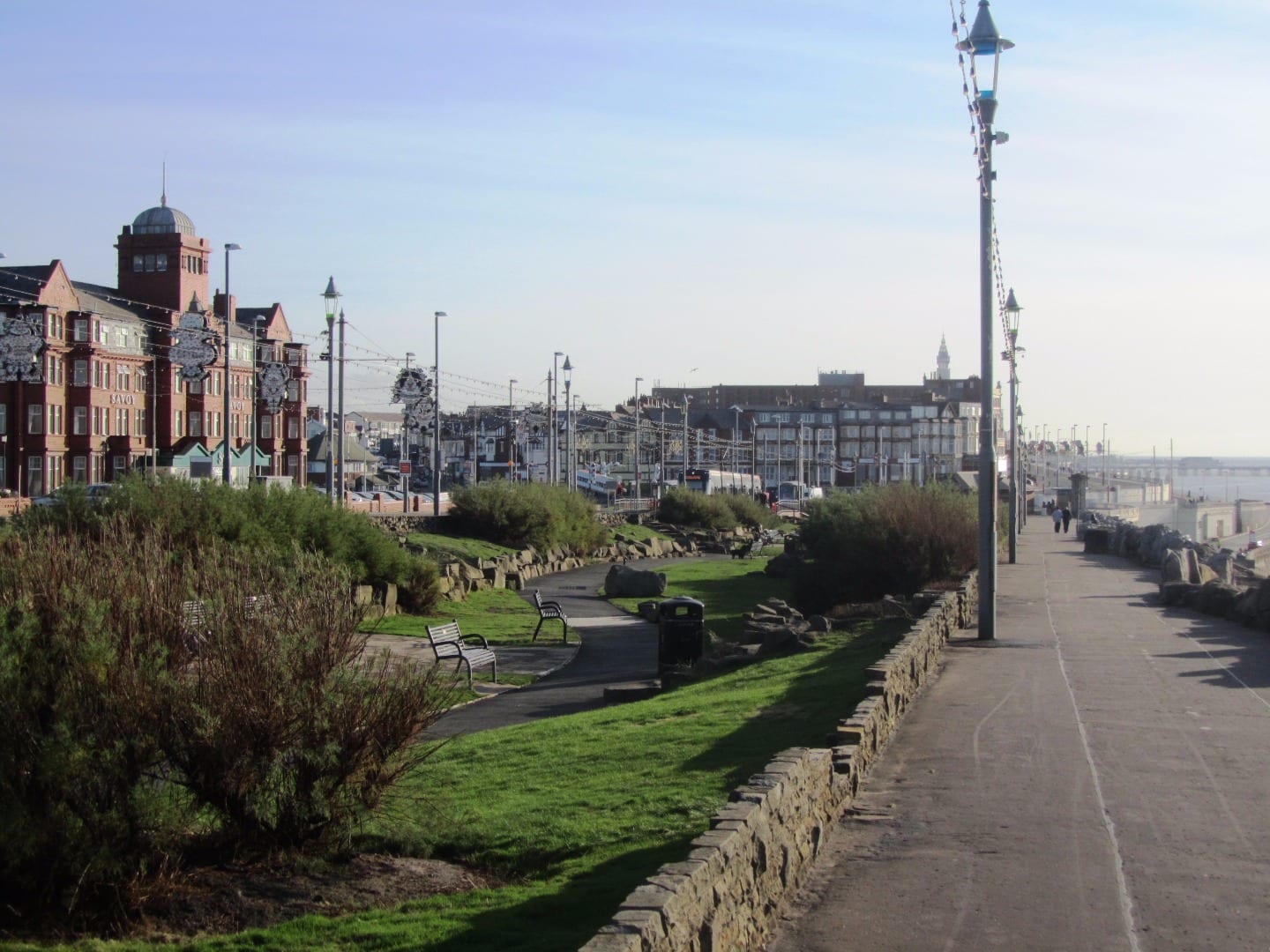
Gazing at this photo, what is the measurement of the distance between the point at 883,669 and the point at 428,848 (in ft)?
15.4

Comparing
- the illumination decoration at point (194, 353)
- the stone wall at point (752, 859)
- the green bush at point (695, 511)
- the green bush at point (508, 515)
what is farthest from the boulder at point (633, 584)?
the green bush at point (695, 511)

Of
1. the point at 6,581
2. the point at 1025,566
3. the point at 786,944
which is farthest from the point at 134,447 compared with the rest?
the point at 786,944

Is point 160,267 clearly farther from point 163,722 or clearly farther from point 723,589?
point 163,722

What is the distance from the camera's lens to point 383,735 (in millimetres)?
11008

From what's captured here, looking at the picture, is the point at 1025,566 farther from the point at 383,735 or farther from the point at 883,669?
the point at 383,735

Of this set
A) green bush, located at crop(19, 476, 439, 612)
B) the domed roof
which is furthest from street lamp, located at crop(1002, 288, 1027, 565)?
the domed roof

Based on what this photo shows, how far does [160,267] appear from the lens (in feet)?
250

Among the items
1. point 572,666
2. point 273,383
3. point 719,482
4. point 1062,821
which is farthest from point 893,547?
point 719,482

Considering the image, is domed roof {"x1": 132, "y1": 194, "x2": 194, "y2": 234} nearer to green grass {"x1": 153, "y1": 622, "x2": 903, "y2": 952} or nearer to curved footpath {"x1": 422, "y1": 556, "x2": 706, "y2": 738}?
curved footpath {"x1": 422, "y1": 556, "x2": 706, "y2": 738}

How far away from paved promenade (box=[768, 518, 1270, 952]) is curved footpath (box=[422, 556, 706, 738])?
239 inches

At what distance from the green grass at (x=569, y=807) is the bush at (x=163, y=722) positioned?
0.74 metres

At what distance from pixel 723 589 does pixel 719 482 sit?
62501mm

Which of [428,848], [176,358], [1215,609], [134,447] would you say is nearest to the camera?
[428,848]

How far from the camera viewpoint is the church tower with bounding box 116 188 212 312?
7562 centimetres
